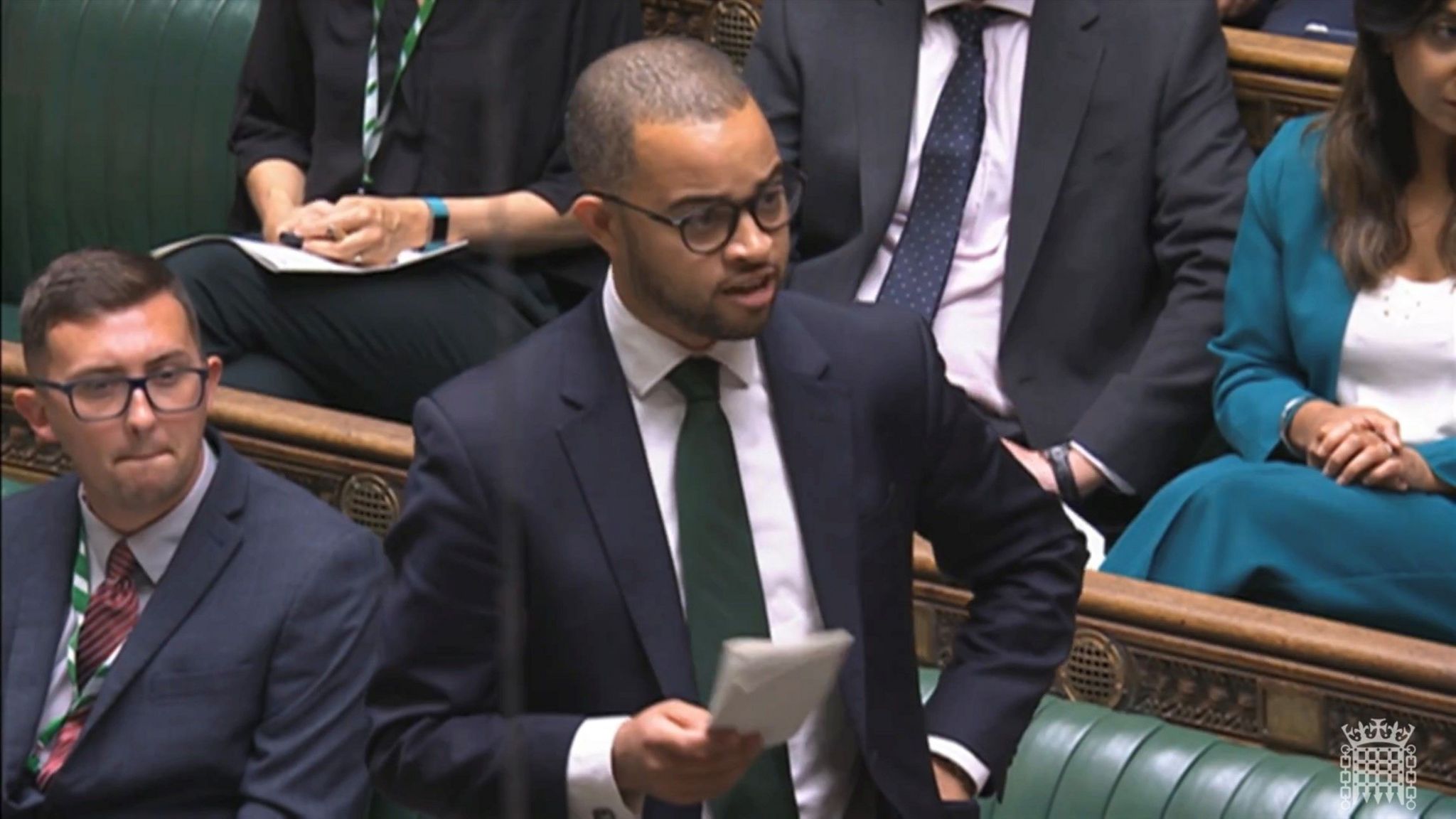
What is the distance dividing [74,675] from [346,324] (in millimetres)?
722

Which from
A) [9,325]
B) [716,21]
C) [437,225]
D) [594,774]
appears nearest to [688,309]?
[594,774]

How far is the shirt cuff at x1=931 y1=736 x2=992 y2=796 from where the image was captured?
65.1 inches

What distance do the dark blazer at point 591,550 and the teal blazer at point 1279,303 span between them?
2.51 ft

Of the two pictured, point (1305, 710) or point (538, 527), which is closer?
point (538, 527)

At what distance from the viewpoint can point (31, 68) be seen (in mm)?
3070

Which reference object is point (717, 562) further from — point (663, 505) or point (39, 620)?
point (39, 620)

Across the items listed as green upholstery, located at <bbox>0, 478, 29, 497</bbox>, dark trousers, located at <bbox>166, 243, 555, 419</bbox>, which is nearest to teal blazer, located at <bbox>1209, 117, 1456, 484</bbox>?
dark trousers, located at <bbox>166, 243, 555, 419</bbox>

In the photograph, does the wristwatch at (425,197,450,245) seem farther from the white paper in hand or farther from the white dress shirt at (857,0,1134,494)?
the white paper in hand

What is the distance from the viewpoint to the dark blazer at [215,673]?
201cm

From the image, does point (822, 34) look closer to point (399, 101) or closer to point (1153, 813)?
point (399, 101)

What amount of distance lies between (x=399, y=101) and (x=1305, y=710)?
110 cm

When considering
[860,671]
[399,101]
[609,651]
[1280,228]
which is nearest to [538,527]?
[609,651]

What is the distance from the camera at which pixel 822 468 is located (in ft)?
5.20

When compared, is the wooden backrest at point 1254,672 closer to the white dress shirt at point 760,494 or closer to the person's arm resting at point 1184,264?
the person's arm resting at point 1184,264
